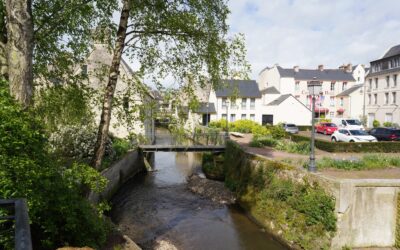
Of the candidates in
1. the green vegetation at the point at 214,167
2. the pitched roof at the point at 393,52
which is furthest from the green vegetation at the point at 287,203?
the pitched roof at the point at 393,52

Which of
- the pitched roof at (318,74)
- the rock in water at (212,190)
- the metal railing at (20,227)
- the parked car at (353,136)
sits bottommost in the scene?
the rock in water at (212,190)

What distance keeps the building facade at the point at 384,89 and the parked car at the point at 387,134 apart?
18388mm

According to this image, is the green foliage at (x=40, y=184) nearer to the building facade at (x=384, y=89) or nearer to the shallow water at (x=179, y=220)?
the shallow water at (x=179, y=220)

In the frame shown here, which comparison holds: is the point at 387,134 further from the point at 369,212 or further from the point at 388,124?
the point at 369,212

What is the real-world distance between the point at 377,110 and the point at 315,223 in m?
48.4

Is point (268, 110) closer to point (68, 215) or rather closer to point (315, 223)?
point (315, 223)

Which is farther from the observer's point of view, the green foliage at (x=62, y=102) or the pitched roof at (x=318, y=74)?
the pitched roof at (x=318, y=74)

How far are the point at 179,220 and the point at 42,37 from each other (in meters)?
11.1

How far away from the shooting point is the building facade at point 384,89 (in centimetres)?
4860

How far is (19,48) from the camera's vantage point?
6.99 metres

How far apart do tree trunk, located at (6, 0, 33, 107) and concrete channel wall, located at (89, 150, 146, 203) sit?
30.5 ft

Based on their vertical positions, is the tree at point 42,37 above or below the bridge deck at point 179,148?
above

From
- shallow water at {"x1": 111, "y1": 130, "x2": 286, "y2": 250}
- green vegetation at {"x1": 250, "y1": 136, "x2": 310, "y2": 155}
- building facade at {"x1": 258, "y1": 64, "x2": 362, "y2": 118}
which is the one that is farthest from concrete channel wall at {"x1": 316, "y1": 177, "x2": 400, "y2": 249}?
building facade at {"x1": 258, "y1": 64, "x2": 362, "y2": 118}

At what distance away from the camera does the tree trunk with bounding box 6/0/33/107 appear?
271 inches
